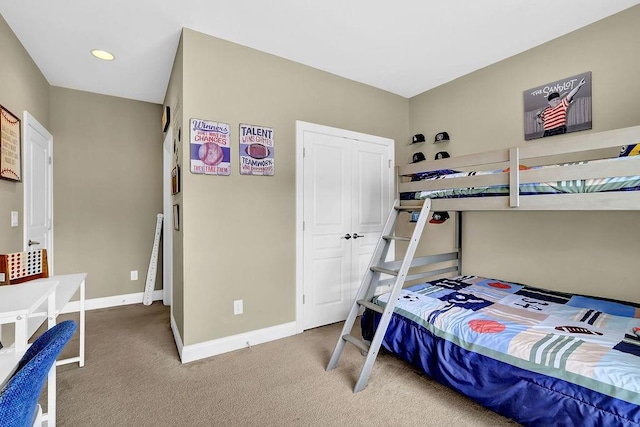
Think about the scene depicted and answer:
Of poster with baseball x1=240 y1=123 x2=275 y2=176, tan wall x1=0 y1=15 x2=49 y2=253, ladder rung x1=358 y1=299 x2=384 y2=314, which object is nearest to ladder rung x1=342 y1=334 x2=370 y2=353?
ladder rung x1=358 y1=299 x2=384 y2=314

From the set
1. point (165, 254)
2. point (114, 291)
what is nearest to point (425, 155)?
point (165, 254)

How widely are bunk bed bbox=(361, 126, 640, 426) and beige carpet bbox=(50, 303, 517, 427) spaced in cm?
20

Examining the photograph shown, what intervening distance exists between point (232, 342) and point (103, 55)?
2863mm

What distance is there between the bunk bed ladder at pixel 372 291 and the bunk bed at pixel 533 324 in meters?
0.14

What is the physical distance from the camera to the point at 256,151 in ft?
8.84

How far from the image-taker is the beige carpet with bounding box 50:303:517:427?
1752 millimetres

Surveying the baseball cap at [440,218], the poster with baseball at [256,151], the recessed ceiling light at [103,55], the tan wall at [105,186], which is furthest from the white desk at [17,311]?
the baseball cap at [440,218]

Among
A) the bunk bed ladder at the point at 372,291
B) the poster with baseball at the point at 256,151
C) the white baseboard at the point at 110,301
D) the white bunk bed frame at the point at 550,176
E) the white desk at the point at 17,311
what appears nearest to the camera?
the white desk at the point at 17,311

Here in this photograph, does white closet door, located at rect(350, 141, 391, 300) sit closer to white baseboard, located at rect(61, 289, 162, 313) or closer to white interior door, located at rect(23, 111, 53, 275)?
white baseboard, located at rect(61, 289, 162, 313)

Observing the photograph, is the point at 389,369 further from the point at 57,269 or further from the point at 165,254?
the point at 57,269

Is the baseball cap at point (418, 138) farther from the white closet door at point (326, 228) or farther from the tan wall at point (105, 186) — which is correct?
the tan wall at point (105, 186)

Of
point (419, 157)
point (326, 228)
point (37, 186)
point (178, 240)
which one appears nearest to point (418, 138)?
point (419, 157)

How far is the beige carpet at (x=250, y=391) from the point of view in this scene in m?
1.75

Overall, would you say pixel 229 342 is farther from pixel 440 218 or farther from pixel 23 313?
Result: pixel 440 218
